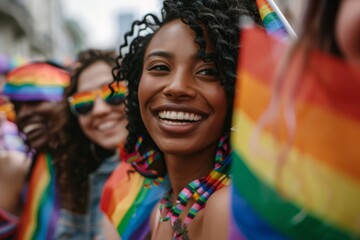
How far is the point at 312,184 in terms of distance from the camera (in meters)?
0.77

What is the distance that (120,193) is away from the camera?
6.87ft

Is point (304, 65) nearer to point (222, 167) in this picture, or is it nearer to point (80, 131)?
point (222, 167)

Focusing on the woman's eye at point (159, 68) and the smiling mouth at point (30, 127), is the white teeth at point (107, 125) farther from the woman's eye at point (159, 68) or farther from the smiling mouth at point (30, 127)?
the woman's eye at point (159, 68)

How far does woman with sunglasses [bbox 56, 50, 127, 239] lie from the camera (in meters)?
2.94

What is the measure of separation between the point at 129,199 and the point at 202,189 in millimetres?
623

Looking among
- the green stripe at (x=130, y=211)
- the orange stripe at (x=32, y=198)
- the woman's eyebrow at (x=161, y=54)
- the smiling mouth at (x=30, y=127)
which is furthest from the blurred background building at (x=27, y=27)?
the woman's eyebrow at (x=161, y=54)

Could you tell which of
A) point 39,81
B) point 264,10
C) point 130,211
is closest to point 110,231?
point 130,211

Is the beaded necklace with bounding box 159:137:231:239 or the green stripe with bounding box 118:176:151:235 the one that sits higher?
the beaded necklace with bounding box 159:137:231:239

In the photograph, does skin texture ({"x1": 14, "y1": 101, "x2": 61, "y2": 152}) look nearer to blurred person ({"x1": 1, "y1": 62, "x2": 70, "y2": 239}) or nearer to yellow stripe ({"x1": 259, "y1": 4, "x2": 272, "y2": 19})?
blurred person ({"x1": 1, "y1": 62, "x2": 70, "y2": 239})

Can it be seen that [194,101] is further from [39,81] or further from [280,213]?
[39,81]

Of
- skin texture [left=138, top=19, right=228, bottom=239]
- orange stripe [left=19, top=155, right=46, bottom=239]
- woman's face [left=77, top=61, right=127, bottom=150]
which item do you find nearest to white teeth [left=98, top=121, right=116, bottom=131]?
woman's face [left=77, top=61, right=127, bottom=150]

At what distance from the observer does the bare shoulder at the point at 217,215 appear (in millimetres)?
1250

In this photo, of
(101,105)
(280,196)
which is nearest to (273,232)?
(280,196)

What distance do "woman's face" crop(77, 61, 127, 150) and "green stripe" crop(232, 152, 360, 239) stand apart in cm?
213
